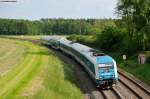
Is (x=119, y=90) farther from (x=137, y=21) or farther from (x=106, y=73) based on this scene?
(x=137, y=21)

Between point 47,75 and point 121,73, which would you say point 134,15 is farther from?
point 47,75

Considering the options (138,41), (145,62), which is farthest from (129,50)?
(145,62)

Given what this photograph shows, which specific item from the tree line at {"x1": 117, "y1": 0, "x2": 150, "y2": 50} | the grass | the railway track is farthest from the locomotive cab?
the tree line at {"x1": 117, "y1": 0, "x2": 150, "y2": 50}

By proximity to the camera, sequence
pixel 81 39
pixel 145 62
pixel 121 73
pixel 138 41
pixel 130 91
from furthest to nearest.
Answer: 1. pixel 81 39
2. pixel 138 41
3. pixel 145 62
4. pixel 121 73
5. pixel 130 91

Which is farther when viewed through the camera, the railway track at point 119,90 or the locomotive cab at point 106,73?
the locomotive cab at point 106,73

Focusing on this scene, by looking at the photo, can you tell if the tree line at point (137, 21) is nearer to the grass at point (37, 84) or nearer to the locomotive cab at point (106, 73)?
the grass at point (37, 84)

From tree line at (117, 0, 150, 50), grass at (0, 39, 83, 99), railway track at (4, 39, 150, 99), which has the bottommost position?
railway track at (4, 39, 150, 99)

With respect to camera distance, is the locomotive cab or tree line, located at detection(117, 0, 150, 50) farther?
tree line, located at detection(117, 0, 150, 50)

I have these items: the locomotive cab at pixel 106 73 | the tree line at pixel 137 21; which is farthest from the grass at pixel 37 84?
the tree line at pixel 137 21

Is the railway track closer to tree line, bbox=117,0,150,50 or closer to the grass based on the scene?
the grass

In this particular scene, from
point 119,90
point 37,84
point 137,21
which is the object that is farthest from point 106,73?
point 137,21

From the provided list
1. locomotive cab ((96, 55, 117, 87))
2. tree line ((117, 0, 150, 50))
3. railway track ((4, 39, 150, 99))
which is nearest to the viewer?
railway track ((4, 39, 150, 99))

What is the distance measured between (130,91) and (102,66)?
4.00 m

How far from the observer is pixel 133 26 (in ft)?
224
